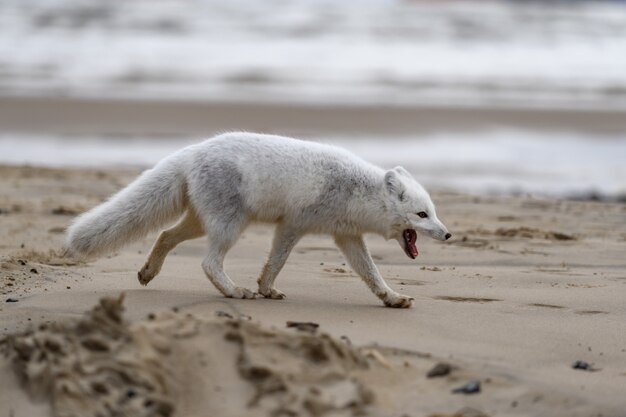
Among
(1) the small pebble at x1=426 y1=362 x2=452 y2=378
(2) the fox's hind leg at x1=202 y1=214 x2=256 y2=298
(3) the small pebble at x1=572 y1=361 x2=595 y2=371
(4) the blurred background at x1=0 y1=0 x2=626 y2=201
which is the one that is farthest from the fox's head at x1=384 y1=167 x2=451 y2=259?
(4) the blurred background at x1=0 y1=0 x2=626 y2=201

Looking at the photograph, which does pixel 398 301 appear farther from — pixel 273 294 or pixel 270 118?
pixel 270 118

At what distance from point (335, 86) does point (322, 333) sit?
2183 centimetres

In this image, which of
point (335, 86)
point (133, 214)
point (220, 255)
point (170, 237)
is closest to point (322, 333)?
point (220, 255)

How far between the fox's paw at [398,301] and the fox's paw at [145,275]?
1587mm

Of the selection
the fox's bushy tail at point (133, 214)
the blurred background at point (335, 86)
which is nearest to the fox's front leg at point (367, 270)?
the fox's bushy tail at point (133, 214)

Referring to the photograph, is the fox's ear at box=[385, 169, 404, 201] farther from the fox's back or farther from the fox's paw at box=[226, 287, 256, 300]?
the fox's paw at box=[226, 287, 256, 300]

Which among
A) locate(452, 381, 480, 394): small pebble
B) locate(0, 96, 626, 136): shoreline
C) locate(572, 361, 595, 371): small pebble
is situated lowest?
locate(0, 96, 626, 136): shoreline

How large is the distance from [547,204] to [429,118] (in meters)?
10.6

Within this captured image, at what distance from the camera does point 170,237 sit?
24.0 feet

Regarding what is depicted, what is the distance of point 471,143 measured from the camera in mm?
19062

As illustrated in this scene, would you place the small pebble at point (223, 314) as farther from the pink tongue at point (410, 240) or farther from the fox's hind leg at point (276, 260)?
the pink tongue at point (410, 240)

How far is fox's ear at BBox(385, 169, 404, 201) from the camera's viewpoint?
23.8 ft

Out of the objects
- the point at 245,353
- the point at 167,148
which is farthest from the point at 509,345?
the point at 167,148

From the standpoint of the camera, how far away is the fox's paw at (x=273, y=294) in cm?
691
